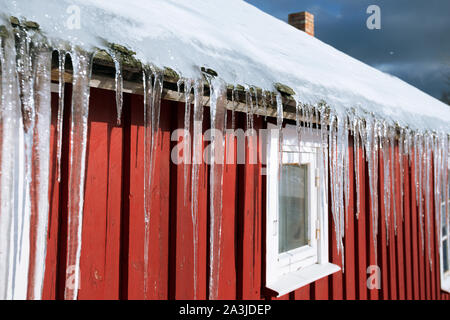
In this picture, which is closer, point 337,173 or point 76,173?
point 76,173

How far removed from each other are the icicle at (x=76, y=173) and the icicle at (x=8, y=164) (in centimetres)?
22

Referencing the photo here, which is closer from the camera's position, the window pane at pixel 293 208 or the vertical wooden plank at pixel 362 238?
the window pane at pixel 293 208

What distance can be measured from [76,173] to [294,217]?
1.94 metres

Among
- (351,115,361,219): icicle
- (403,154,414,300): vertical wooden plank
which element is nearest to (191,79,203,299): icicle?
(351,115,361,219): icicle

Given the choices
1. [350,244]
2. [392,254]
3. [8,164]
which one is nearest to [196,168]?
[8,164]

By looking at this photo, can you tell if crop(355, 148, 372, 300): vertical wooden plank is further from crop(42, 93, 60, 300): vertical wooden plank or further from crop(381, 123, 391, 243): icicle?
crop(42, 93, 60, 300): vertical wooden plank

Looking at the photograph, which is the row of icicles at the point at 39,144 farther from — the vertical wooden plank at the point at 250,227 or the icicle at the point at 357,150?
the icicle at the point at 357,150

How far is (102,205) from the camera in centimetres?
159

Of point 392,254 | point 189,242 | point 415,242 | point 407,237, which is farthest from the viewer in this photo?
point 415,242

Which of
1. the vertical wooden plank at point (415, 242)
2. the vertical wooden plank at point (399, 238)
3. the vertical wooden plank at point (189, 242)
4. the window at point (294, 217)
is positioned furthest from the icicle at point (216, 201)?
the vertical wooden plank at point (415, 242)

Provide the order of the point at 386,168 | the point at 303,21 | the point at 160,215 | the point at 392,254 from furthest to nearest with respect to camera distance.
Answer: the point at 303,21 < the point at 392,254 < the point at 386,168 < the point at 160,215

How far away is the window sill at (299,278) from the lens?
232 centimetres

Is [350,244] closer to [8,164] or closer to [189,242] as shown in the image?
[189,242]
